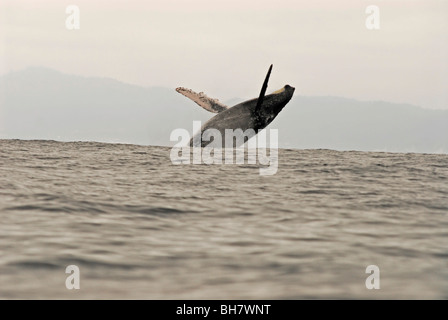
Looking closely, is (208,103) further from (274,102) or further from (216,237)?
(216,237)

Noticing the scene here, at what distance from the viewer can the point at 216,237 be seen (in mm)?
6629

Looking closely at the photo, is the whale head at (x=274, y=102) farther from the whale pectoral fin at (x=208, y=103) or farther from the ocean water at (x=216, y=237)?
the ocean water at (x=216, y=237)

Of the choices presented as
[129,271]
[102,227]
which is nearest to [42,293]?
[129,271]

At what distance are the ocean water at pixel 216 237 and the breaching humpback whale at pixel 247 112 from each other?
5.82 m

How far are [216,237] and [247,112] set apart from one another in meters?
12.4

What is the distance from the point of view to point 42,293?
14.5ft

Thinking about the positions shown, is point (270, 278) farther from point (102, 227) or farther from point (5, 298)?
point (102, 227)

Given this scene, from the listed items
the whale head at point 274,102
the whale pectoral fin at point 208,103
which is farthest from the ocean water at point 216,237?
the whale pectoral fin at point 208,103

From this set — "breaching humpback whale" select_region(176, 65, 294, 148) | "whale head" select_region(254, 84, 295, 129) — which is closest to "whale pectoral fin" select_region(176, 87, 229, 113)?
"breaching humpback whale" select_region(176, 65, 294, 148)

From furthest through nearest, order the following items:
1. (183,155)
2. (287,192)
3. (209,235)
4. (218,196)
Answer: (183,155), (287,192), (218,196), (209,235)

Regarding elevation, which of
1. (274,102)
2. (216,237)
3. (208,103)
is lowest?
(216,237)

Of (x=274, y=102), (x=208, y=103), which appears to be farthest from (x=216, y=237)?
(x=208, y=103)

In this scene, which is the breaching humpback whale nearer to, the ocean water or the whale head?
the whale head
